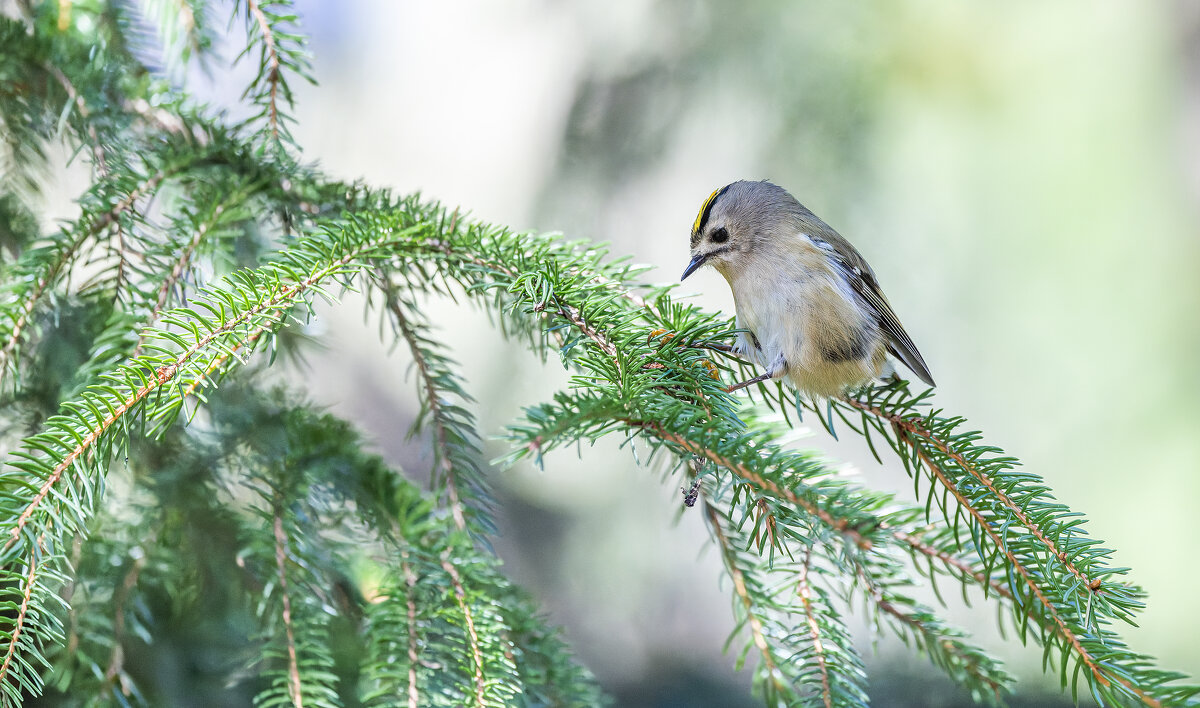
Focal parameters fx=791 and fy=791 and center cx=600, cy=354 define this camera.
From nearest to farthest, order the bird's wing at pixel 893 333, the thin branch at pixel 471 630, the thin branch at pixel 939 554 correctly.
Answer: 1. the thin branch at pixel 471 630
2. the thin branch at pixel 939 554
3. the bird's wing at pixel 893 333

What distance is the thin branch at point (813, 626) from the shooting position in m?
0.54

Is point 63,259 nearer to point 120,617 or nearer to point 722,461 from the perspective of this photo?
point 120,617

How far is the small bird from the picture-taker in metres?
0.74

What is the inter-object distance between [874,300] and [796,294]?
0.46ft

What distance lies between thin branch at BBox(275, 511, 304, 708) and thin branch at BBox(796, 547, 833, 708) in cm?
35

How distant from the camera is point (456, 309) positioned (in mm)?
1418

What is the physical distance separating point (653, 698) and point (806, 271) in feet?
2.68

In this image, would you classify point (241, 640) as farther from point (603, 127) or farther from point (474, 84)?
point (474, 84)

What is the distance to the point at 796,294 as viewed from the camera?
790 mm

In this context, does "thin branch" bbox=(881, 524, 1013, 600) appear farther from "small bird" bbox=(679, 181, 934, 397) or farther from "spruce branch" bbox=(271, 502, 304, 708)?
"spruce branch" bbox=(271, 502, 304, 708)

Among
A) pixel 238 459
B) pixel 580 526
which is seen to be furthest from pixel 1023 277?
pixel 238 459

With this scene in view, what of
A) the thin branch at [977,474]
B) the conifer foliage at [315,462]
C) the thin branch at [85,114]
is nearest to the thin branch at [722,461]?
the conifer foliage at [315,462]

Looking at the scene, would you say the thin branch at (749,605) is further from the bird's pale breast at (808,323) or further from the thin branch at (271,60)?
the thin branch at (271,60)

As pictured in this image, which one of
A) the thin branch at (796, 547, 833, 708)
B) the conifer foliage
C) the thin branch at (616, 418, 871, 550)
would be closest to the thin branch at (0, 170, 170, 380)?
the conifer foliage
